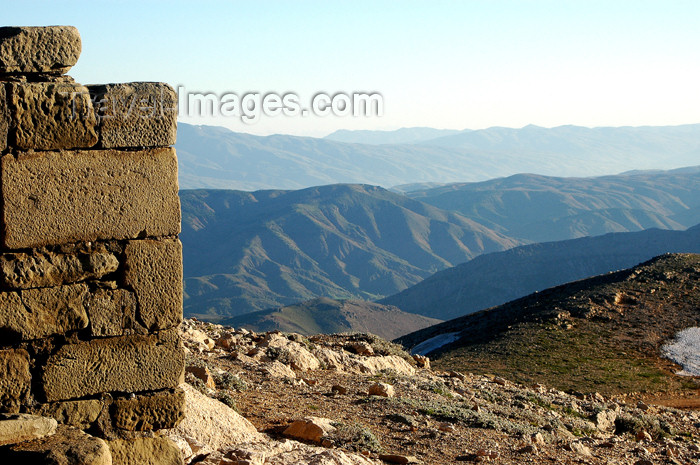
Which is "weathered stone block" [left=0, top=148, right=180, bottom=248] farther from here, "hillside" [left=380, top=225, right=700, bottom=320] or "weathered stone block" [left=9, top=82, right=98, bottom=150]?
"hillside" [left=380, top=225, right=700, bottom=320]

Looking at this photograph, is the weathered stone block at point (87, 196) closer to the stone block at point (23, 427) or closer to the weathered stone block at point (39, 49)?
the weathered stone block at point (39, 49)

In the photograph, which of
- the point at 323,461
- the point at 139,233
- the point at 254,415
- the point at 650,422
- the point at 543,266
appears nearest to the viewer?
the point at 139,233

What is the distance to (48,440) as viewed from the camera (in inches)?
214

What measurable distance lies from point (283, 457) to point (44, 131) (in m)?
3.91

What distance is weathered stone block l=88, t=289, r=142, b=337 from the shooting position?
19.5ft

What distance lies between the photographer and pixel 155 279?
619cm

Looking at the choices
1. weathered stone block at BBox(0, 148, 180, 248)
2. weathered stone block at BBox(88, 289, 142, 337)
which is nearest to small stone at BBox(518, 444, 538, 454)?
weathered stone block at BBox(88, 289, 142, 337)

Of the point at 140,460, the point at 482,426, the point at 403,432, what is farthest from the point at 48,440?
the point at 482,426

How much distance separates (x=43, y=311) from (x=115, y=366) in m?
0.75

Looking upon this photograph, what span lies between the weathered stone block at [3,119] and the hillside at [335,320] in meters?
89.3

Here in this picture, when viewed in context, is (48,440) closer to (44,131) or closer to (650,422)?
(44,131)

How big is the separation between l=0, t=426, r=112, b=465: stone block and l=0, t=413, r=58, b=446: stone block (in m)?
0.07

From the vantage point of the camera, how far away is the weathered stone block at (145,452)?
6.05m

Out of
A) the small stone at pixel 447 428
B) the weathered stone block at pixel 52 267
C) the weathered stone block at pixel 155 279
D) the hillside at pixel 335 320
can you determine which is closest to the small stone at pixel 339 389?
the small stone at pixel 447 428
